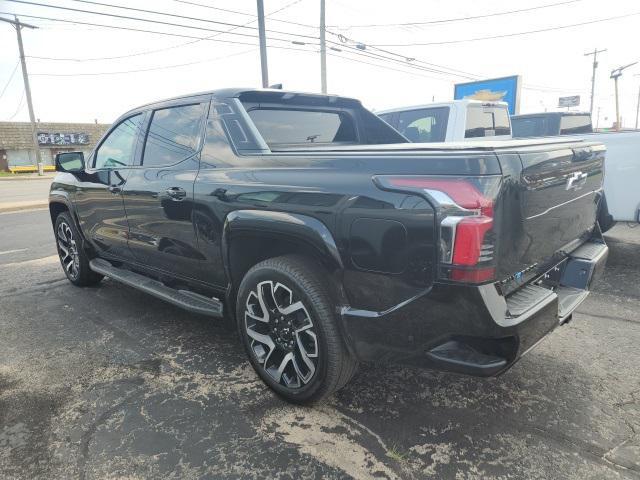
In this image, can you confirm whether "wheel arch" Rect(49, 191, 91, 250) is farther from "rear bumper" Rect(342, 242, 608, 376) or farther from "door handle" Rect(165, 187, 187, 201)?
"rear bumper" Rect(342, 242, 608, 376)

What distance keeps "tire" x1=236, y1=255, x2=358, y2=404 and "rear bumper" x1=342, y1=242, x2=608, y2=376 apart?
15 centimetres

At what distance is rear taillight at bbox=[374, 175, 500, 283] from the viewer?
1896mm

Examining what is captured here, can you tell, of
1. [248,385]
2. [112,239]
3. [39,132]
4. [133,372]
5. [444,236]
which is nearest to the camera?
[444,236]

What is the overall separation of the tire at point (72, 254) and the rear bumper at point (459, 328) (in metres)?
3.73

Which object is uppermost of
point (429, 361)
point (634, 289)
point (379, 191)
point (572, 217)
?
point (379, 191)

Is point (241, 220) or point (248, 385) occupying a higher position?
point (241, 220)

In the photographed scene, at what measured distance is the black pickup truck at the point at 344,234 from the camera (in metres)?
1.97

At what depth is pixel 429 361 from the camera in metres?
2.15

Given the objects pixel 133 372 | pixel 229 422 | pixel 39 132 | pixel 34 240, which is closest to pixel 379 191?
pixel 229 422

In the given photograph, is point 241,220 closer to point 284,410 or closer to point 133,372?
point 284,410

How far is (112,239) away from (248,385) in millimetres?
2112

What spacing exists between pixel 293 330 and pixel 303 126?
176cm

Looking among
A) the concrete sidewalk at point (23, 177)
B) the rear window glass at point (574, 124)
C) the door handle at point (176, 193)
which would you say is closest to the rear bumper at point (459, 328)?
the door handle at point (176, 193)

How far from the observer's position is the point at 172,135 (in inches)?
140
